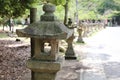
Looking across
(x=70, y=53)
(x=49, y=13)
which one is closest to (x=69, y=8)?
(x=70, y=53)

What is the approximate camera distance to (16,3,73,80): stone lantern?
5855 millimetres

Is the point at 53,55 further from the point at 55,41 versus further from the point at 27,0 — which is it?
the point at 27,0

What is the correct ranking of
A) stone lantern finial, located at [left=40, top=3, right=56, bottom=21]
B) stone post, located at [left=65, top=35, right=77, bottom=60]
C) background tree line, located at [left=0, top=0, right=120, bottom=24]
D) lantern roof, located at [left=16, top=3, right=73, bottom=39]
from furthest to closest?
stone post, located at [left=65, top=35, right=77, bottom=60]
background tree line, located at [left=0, top=0, right=120, bottom=24]
stone lantern finial, located at [left=40, top=3, right=56, bottom=21]
lantern roof, located at [left=16, top=3, right=73, bottom=39]

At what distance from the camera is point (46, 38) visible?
19.5 feet

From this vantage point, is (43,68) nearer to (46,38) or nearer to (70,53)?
(46,38)

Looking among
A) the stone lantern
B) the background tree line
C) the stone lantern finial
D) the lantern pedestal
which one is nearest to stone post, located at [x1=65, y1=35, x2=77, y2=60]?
the background tree line

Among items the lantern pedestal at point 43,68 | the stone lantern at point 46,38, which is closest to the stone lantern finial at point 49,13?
the stone lantern at point 46,38

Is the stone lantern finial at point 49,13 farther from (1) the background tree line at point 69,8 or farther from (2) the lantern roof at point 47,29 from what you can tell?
(1) the background tree line at point 69,8

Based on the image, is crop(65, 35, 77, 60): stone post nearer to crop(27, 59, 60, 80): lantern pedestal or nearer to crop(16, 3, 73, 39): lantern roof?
crop(27, 59, 60, 80): lantern pedestal

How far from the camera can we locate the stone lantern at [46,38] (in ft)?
19.2

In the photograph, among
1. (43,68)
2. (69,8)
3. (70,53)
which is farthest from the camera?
(69,8)

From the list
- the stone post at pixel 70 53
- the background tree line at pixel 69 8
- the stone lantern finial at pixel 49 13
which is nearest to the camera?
the stone lantern finial at pixel 49 13

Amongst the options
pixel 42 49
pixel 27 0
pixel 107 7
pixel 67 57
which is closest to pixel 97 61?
pixel 67 57

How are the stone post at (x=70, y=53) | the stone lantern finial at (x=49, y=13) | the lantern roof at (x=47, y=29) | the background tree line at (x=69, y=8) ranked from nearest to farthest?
the lantern roof at (x=47, y=29), the stone lantern finial at (x=49, y=13), the background tree line at (x=69, y=8), the stone post at (x=70, y=53)
